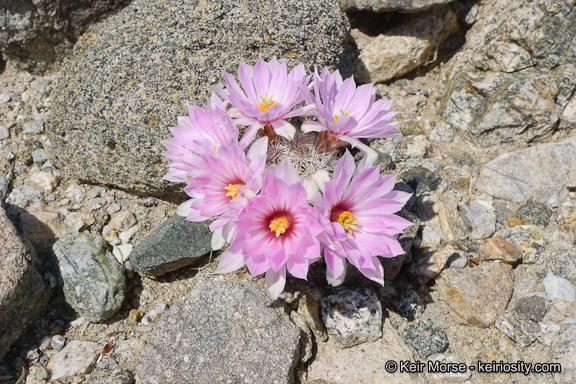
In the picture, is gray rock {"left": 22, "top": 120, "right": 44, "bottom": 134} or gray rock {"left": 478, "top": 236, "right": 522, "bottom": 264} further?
gray rock {"left": 22, "top": 120, "right": 44, "bottom": 134}

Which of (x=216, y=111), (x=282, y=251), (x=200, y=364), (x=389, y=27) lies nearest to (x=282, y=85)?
(x=216, y=111)

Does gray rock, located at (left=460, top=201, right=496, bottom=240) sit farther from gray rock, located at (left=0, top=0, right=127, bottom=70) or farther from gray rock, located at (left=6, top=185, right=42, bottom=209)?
gray rock, located at (left=0, top=0, right=127, bottom=70)

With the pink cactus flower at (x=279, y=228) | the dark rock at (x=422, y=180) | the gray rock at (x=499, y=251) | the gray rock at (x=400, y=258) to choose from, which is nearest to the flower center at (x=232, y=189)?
the pink cactus flower at (x=279, y=228)

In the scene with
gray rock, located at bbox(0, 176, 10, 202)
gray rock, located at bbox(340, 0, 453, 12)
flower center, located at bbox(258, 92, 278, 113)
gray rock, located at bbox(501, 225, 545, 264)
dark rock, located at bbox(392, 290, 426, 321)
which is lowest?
dark rock, located at bbox(392, 290, 426, 321)

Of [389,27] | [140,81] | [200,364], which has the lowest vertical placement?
[200,364]

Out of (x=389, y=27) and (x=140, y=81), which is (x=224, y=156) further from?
(x=389, y=27)

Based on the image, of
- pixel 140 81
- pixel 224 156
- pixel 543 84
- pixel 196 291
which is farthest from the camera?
pixel 543 84

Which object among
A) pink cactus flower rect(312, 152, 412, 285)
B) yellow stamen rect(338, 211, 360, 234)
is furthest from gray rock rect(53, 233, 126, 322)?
yellow stamen rect(338, 211, 360, 234)

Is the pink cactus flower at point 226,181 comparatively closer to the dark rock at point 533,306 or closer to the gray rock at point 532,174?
the dark rock at point 533,306
